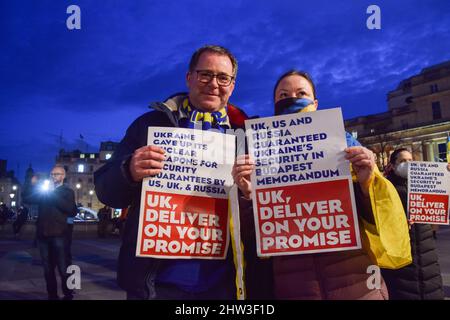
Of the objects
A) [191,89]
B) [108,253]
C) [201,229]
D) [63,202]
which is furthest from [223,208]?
[108,253]

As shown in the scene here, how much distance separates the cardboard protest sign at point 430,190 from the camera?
5844 millimetres

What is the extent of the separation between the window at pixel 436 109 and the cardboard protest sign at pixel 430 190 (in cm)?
6256

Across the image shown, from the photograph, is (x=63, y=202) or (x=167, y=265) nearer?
(x=167, y=265)

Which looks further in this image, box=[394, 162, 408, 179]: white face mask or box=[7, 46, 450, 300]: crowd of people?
box=[394, 162, 408, 179]: white face mask

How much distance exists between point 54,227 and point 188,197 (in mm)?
5532

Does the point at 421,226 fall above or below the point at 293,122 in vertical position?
below

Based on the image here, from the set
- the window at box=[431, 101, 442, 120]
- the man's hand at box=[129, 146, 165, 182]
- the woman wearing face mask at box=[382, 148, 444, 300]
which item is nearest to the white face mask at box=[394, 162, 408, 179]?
the woman wearing face mask at box=[382, 148, 444, 300]

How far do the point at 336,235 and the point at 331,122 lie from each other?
716 mm

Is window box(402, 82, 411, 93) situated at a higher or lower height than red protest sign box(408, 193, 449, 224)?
higher

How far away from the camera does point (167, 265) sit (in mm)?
2518

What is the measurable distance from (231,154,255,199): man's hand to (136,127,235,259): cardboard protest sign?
0.12 meters

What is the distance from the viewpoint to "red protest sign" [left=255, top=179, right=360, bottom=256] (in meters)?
2.46

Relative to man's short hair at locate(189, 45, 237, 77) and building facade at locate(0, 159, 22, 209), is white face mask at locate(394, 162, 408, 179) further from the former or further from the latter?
building facade at locate(0, 159, 22, 209)
